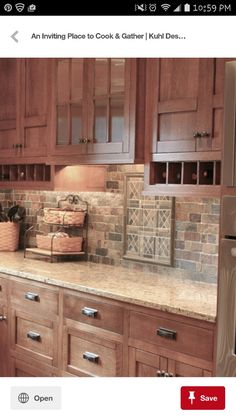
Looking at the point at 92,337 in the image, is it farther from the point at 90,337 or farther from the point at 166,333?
the point at 166,333

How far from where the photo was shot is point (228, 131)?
1.45m

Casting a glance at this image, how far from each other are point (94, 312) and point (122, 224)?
2.04 ft

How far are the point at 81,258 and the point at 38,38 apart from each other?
193cm

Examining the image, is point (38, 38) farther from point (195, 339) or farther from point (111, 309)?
point (111, 309)

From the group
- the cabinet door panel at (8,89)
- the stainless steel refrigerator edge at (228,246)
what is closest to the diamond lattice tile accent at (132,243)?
the cabinet door panel at (8,89)

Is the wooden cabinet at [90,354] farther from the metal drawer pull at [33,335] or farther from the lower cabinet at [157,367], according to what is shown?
the metal drawer pull at [33,335]

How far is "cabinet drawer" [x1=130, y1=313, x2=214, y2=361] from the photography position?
1.68 metres

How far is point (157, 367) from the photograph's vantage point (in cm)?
183

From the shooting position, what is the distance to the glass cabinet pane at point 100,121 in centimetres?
227

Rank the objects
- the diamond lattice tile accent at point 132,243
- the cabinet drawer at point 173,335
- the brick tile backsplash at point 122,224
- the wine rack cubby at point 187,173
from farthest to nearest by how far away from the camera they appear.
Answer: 1. the diamond lattice tile accent at point 132,243
2. the brick tile backsplash at point 122,224
3. the wine rack cubby at point 187,173
4. the cabinet drawer at point 173,335

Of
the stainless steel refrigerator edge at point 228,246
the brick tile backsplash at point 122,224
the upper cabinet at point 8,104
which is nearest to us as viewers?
the stainless steel refrigerator edge at point 228,246

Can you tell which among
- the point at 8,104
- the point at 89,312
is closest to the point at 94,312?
the point at 89,312

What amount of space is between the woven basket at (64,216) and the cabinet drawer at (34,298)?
0.42 meters
